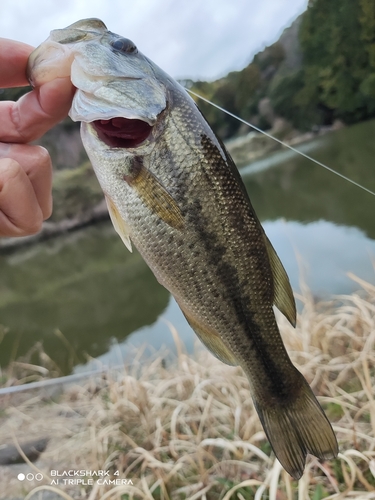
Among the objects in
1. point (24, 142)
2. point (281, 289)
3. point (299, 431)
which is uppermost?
point (24, 142)

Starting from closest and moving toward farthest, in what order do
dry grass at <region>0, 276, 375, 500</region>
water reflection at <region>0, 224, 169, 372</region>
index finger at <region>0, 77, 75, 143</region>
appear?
1. index finger at <region>0, 77, 75, 143</region>
2. dry grass at <region>0, 276, 375, 500</region>
3. water reflection at <region>0, 224, 169, 372</region>

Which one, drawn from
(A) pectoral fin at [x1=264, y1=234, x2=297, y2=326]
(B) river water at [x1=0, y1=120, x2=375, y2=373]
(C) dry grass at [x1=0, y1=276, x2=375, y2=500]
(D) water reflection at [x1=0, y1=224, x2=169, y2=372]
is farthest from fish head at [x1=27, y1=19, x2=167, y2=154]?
(D) water reflection at [x1=0, y1=224, x2=169, y2=372]

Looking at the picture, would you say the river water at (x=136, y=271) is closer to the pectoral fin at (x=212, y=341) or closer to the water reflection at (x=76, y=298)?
the water reflection at (x=76, y=298)

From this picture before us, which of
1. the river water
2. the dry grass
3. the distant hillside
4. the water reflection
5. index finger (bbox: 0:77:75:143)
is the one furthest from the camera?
the distant hillside

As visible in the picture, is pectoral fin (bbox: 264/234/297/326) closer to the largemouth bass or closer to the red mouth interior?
the largemouth bass

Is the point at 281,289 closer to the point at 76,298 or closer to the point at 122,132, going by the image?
the point at 122,132

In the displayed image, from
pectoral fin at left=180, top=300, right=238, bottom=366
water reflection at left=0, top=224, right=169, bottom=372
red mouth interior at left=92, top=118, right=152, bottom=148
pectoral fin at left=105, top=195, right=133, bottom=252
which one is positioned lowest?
water reflection at left=0, top=224, right=169, bottom=372

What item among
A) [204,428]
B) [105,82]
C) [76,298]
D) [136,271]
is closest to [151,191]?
[105,82]

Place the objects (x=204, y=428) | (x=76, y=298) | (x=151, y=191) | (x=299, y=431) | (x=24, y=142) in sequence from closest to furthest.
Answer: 1. (x=151, y=191)
2. (x=299, y=431)
3. (x=24, y=142)
4. (x=204, y=428)
5. (x=76, y=298)
